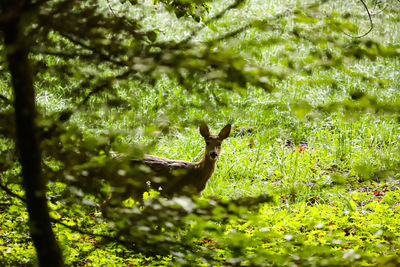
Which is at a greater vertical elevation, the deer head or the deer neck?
the deer head

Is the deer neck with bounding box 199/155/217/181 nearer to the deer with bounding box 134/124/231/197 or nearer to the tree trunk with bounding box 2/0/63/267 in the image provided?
the deer with bounding box 134/124/231/197

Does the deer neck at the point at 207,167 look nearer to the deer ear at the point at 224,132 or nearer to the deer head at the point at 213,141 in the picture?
the deer head at the point at 213,141

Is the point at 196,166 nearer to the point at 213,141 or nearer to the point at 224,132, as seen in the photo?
the point at 213,141

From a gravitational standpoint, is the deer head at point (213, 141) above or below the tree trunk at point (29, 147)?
below

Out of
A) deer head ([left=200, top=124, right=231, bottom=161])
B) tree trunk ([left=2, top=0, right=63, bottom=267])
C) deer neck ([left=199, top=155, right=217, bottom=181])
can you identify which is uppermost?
tree trunk ([left=2, top=0, right=63, bottom=267])

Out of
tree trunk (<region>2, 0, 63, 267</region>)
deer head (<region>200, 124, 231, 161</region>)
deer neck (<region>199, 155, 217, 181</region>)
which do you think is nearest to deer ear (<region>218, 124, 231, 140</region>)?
deer head (<region>200, 124, 231, 161</region>)

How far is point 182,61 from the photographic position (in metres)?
1.62

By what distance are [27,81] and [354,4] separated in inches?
492

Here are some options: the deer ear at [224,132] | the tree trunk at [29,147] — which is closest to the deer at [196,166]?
the deer ear at [224,132]

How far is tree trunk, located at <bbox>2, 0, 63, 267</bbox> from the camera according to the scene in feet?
5.86

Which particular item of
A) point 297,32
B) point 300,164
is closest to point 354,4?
point 300,164

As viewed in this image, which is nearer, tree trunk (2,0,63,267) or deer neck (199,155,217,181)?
tree trunk (2,0,63,267)

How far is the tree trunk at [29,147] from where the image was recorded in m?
1.79

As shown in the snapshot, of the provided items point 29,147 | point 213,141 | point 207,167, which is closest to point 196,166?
point 207,167
